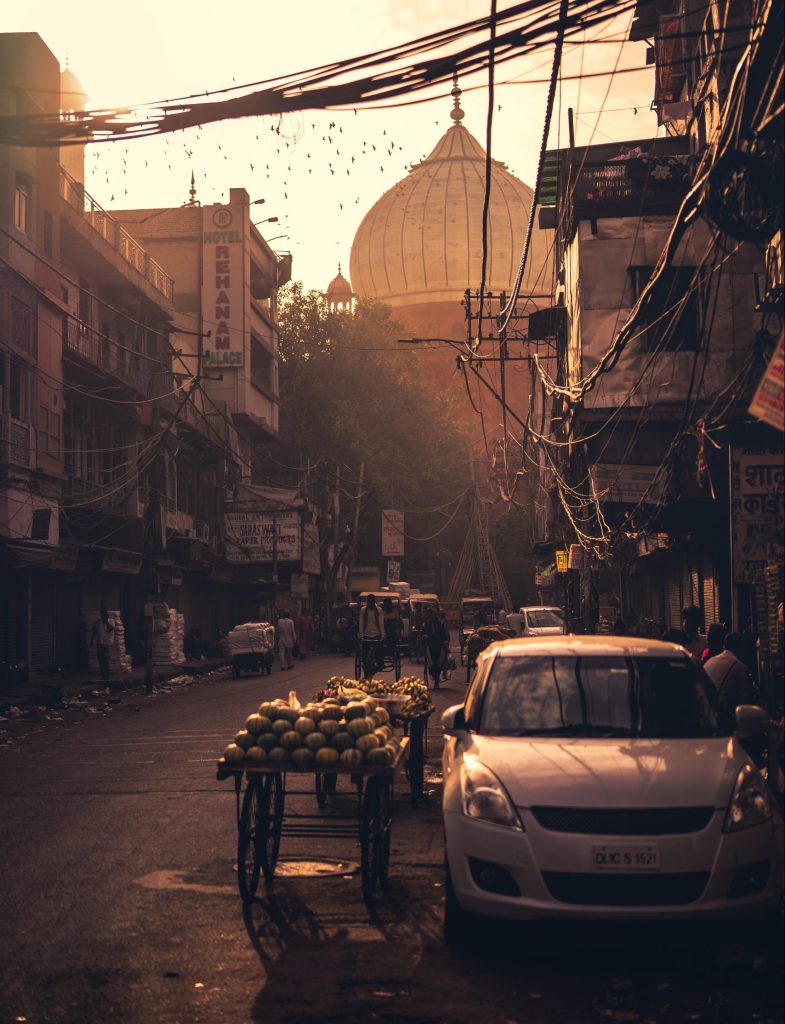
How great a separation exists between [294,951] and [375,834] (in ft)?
4.86

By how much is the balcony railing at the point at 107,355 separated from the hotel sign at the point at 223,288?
10.7 metres

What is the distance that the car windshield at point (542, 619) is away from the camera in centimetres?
4106

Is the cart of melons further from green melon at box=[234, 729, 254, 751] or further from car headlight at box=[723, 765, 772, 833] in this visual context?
car headlight at box=[723, 765, 772, 833]

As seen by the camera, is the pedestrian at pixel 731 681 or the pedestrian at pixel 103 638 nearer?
the pedestrian at pixel 731 681

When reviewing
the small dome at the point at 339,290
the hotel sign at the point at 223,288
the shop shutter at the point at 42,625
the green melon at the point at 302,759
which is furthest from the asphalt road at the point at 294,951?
the small dome at the point at 339,290

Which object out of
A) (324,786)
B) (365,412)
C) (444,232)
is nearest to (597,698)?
(324,786)

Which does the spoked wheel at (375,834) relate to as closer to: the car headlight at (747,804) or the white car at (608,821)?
the white car at (608,821)

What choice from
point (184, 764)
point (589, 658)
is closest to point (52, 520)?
point (184, 764)

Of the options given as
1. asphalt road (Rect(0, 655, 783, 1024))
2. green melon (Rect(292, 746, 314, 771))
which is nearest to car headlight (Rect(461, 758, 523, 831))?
asphalt road (Rect(0, 655, 783, 1024))

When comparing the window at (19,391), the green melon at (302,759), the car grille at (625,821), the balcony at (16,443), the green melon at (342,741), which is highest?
the window at (19,391)

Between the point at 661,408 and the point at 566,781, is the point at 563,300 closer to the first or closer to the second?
the point at 661,408

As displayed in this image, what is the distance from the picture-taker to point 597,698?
27.3 feet

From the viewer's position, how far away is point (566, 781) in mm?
7156

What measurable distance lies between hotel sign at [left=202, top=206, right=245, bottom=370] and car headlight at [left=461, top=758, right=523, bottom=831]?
49.6m
